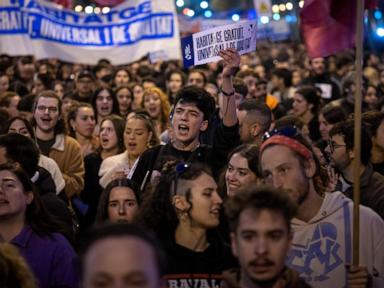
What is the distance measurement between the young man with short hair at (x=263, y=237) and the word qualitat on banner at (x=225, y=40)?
3.64 m

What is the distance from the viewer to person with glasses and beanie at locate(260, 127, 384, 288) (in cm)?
588

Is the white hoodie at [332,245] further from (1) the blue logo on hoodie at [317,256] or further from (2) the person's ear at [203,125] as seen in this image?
(2) the person's ear at [203,125]

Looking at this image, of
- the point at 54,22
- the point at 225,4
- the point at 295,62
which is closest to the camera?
the point at 54,22

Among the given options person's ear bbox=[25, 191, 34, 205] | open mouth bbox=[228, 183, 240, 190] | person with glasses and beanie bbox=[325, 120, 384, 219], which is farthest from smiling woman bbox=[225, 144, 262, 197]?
person's ear bbox=[25, 191, 34, 205]

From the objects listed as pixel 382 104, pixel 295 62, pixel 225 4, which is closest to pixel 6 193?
pixel 382 104

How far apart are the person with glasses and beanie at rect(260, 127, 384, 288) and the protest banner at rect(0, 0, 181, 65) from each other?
10222 millimetres

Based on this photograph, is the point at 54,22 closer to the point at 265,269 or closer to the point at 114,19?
the point at 114,19

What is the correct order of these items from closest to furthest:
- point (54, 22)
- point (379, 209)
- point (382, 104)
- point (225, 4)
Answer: point (379, 209) < point (382, 104) < point (54, 22) < point (225, 4)

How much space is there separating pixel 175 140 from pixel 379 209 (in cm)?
173

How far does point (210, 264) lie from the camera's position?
19.4 feet

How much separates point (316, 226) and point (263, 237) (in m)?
1.15

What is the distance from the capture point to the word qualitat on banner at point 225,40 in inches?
343

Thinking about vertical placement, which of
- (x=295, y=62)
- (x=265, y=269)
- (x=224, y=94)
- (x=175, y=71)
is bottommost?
(x=265, y=269)

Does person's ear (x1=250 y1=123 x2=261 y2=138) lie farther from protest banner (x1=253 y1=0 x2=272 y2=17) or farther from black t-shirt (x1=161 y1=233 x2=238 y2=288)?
protest banner (x1=253 y1=0 x2=272 y2=17)
